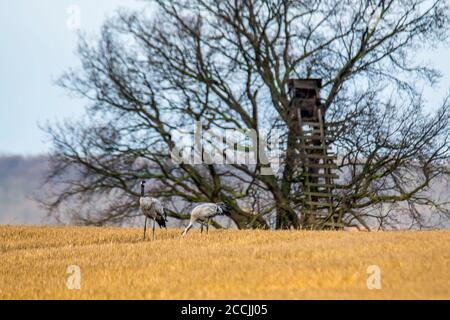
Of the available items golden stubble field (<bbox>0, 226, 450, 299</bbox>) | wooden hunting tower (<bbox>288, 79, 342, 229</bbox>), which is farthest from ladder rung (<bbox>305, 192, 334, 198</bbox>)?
golden stubble field (<bbox>0, 226, 450, 299</bbox>)

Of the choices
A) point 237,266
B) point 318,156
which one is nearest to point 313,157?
point 318,156

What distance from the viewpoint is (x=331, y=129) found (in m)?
28.3

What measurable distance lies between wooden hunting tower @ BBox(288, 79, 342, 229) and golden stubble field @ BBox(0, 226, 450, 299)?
254 inches

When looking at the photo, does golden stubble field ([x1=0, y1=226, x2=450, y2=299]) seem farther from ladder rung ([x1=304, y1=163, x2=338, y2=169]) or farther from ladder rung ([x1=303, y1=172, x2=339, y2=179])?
ladder rung ([x1=304, y1=163, x2=338, y2=169])

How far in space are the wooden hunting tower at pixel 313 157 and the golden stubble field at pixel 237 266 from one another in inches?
254

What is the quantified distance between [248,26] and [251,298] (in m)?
19.5

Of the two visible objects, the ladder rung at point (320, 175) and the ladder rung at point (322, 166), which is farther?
the ladder rung at point (322, 166)

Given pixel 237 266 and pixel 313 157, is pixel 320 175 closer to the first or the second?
pixel 313 157

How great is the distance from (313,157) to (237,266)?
556 inches

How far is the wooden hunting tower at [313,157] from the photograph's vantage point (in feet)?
86.3

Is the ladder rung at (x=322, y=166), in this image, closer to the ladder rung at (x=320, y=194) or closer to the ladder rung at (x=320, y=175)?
the ladder rung at (x=320, y=175)

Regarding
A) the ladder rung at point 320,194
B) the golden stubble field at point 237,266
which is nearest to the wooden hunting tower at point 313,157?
the ladder rung at point 320,194

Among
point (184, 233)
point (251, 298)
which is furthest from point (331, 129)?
point (251, 298)

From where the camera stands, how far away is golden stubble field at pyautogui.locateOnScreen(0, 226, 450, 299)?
1079 cm
